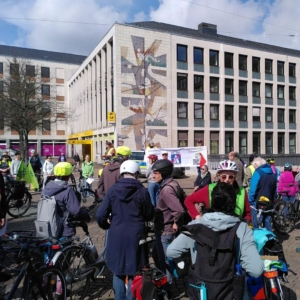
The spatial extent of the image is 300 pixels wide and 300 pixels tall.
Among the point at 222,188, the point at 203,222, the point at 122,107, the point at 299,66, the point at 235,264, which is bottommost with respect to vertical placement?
the point at 235,264

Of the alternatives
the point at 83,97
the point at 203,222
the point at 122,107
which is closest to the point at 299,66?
the point at 122,107

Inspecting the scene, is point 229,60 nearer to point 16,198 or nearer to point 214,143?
point 214,143

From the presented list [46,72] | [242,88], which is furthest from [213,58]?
[46,72]

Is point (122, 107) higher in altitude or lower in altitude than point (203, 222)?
higher

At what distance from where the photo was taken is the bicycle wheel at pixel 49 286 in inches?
128

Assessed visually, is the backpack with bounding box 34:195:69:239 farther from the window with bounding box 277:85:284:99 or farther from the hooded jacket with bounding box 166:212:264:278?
the window with bounding box 277:85:284:99

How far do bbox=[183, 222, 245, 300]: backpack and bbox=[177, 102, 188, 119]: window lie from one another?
32.9 metres

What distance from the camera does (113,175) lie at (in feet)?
19.8

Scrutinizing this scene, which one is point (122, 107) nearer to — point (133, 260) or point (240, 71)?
point (240, 71)

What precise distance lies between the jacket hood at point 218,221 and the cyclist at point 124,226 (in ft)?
3.46

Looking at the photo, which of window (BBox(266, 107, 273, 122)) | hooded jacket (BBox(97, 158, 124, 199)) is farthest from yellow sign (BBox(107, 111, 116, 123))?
hooded jacket (BBox(97, 158, 124, 199))

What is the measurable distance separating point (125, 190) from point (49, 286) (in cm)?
132

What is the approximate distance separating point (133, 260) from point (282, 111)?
42.1 m

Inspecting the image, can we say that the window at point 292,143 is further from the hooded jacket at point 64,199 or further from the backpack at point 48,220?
the backpack at point 48,220
